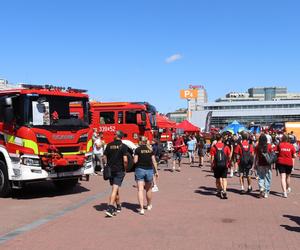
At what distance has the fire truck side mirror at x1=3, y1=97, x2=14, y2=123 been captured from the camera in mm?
12039

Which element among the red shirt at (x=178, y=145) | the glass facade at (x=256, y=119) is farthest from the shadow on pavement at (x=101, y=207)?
the glass facade at (x=256, y=119)

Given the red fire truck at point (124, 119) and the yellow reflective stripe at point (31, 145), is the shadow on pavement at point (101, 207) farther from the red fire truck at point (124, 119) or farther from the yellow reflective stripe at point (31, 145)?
the red fire truck at point (124, 119)

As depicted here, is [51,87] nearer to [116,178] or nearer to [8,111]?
[8,111]

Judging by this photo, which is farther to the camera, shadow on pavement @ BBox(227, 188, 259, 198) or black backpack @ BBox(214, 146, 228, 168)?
shadow on pavement @ BBox(227, 188, 259, 198)

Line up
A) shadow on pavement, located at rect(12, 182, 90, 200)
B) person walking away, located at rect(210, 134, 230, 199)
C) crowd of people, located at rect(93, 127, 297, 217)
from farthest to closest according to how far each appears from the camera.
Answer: shadow on pavement, located at rect(12, 182, 90, 200), person walking away, located at rect(210, 134, 230, 199), crowd of people, located at rect(93, 127, 297, 217)

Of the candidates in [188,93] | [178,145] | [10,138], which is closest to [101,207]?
[10,138]

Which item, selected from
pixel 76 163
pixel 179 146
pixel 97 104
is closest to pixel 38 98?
pixel 76 163

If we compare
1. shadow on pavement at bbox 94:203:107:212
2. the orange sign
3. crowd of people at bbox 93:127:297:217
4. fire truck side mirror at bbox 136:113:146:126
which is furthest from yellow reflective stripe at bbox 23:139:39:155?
the orange sign

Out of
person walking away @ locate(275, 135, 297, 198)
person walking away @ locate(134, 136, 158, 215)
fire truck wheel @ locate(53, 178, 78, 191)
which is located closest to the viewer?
person walking away @ locate(134, 136, 158, 215)

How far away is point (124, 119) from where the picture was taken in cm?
2023

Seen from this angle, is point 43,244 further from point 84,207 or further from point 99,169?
point 99,169

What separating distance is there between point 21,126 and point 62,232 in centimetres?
463

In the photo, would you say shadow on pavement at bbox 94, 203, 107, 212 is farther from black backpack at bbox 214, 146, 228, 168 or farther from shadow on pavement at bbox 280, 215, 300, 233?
shadow on pavement at bbox 280, 215, 300, 233

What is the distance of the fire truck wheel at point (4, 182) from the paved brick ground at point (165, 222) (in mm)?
320
